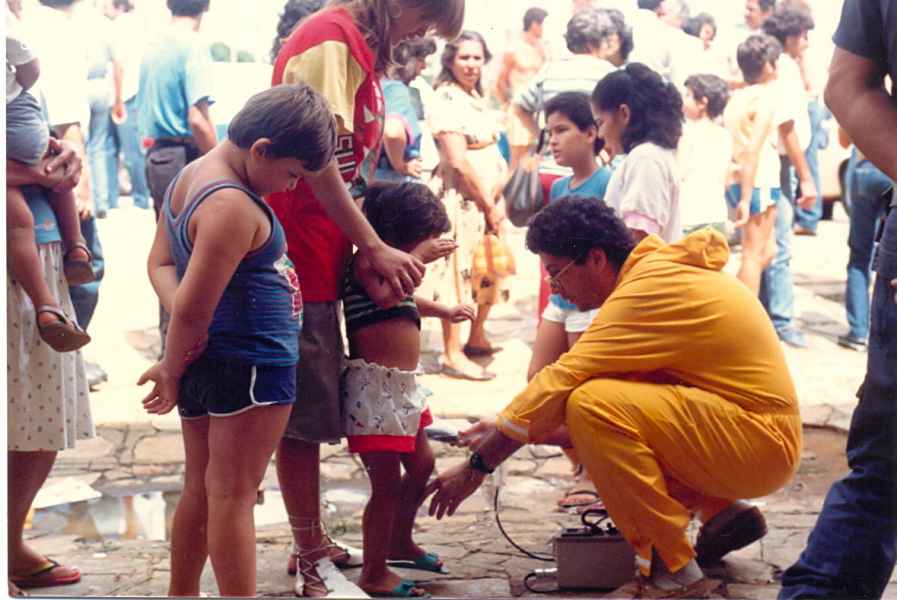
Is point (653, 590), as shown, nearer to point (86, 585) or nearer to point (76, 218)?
point (86, 585)

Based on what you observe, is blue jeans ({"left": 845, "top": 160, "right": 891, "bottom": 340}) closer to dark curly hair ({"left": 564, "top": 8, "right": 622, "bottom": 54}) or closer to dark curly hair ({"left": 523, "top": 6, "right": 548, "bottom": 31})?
dark curly hair ({"left": 564, "top": 8, "right": 622, "bottom": 54})

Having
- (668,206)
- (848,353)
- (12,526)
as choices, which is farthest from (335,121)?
(848,353)

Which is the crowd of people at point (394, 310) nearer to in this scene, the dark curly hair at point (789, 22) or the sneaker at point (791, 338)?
the dark curly hair at point (789, 22)

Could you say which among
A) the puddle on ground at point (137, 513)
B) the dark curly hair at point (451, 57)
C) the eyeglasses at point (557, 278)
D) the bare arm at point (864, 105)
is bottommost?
the puddle on ground at point (137, 513)

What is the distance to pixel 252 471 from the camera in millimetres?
3422

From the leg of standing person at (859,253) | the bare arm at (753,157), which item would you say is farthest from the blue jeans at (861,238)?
the bare arm at (753,157)

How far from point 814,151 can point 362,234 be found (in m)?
4.26

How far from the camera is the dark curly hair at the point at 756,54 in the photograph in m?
5.43

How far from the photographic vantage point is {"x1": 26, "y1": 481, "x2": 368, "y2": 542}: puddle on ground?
14.5 ft

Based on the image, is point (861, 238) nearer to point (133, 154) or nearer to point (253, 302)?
point (133, 154)

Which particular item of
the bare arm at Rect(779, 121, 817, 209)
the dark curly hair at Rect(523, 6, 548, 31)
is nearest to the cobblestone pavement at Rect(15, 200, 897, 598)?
the bare arm at Rect(779, 121, 817, 209)

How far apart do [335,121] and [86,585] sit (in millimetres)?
1353

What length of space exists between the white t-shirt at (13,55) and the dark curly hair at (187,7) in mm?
544

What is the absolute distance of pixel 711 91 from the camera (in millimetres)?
5391
